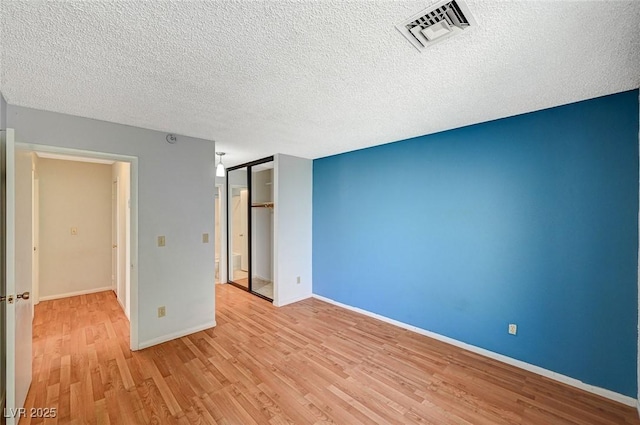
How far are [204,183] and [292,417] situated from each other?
2.75 meters

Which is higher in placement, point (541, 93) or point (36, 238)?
point (541, 93)

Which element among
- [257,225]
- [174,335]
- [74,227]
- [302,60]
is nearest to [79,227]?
[74,227]

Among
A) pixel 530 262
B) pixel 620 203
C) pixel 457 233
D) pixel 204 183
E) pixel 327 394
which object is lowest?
pixel 327 394

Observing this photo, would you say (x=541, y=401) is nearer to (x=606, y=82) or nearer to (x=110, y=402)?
(x=606, y=82)

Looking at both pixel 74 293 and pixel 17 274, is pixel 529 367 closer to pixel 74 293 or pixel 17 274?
pixel 17 274

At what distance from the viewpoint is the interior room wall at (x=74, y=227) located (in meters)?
4.43

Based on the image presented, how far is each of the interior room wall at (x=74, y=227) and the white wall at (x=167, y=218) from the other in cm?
288

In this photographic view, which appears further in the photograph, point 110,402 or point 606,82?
point 110,402

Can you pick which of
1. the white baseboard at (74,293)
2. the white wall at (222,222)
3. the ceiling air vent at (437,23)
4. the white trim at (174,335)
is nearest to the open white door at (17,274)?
the white trim at (174,335)

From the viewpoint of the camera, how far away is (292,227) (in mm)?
4434

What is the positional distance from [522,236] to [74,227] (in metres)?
6.71

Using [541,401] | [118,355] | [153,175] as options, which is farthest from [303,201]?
[541,401]

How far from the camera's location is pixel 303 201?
4.62m

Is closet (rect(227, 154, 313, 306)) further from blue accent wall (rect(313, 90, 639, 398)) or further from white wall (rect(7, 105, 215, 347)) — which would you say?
blue accent wall (rect(313, 90, 639, 398))
